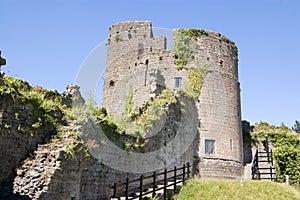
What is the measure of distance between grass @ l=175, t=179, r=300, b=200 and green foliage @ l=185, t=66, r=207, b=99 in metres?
8.67

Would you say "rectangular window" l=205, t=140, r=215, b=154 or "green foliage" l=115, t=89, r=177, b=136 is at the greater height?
"green foliage" l=115, t=89, r=177, b=136

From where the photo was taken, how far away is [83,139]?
12594 mm

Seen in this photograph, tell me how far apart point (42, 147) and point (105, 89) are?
52.6 ft

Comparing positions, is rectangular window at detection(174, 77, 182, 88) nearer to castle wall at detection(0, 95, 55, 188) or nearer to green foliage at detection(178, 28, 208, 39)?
green foliage at detection(178, 28, 208, 39)

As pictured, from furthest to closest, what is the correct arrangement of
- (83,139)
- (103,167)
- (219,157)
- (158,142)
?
1. (219,157)
2. (158,142)
3. (103,167)
4. (83,139)

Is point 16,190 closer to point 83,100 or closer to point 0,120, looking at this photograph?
point 0,120

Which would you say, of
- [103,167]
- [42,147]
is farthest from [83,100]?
[42,147]

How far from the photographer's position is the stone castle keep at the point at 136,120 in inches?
447

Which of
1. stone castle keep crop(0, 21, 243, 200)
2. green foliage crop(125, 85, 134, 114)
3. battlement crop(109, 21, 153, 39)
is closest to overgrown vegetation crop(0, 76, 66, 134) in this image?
stone castle keep crop(0, 21, 243, 200)

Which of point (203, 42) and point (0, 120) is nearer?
point (0, 120)

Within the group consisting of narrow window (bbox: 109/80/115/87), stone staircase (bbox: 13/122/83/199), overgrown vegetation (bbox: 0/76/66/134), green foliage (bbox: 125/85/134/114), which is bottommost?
stone staircase (bbox: 13/122/83/199)

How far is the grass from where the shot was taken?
15.2m

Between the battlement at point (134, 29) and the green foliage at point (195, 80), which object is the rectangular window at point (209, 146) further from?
the battlement at point (134, 29)

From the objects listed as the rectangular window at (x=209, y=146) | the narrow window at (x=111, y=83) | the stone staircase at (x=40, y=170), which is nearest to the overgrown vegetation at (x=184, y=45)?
the narrow window at (x=111, y=83)
